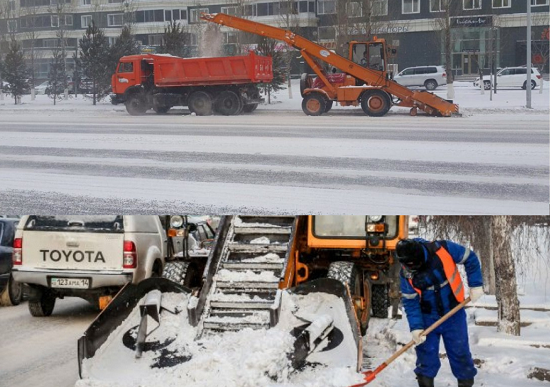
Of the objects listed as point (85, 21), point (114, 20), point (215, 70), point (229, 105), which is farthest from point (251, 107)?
point (85, 21)

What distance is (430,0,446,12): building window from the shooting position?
4023mm

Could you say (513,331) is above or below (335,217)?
below

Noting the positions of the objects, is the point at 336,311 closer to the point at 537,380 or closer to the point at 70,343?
the point at 537,380

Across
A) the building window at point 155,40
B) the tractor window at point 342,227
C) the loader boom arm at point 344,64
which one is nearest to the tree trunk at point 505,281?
the tractor window at point 342,227

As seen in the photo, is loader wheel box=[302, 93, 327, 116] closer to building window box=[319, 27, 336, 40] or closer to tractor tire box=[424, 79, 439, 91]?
building window box=[319, 27, 336, 40]

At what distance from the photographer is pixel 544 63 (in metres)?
3.96

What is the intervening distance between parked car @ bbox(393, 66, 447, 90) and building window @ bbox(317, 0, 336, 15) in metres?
0.46

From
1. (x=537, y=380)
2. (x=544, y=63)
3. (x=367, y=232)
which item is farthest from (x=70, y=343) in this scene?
(x=544, y=63)

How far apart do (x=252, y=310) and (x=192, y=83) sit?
1337 mm

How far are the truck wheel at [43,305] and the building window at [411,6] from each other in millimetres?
3558

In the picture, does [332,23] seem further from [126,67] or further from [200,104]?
[126,67]

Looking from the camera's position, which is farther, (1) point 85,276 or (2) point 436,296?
(1) point 85,276

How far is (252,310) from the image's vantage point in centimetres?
484

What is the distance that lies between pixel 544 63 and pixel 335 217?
165 centimetres
